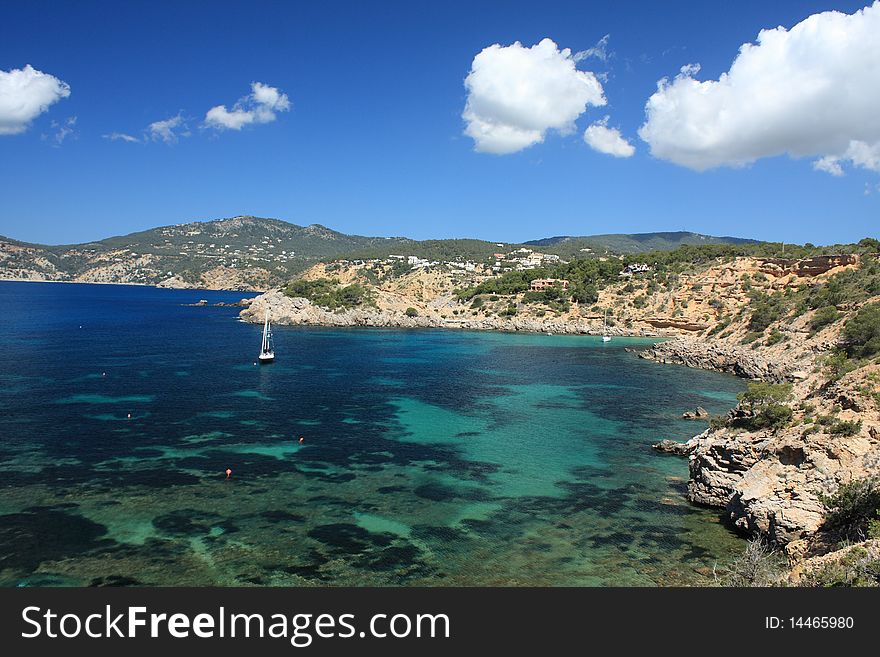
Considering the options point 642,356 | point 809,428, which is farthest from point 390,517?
point 642,356

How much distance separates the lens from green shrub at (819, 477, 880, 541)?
14.7 meters

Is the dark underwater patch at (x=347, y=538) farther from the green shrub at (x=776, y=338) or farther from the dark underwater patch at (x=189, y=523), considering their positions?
the green shrub at (x=776, y=338)

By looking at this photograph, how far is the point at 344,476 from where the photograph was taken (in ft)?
82.4

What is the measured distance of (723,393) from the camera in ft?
151

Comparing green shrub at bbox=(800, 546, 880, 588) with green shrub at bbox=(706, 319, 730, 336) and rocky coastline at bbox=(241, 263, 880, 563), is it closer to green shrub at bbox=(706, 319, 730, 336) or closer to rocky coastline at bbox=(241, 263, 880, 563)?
rocky coastline at bbox=(241, 263, 880, 563)

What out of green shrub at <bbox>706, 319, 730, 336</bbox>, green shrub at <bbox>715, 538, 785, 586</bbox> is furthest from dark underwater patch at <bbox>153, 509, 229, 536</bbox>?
green shrub at <bbox>706, 319, 730, 336</bbox>

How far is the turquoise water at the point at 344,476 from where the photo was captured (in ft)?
56.0

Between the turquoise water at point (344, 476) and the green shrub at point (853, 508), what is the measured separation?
3406 mm

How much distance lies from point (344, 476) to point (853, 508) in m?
18.7

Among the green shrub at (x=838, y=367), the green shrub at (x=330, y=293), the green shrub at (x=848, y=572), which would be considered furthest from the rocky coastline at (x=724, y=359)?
the green shrub at (x=330, y=293)

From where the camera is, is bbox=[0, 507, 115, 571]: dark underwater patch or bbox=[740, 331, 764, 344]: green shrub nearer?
bbox=[0, 507, 115, 571]: dark underwater patch

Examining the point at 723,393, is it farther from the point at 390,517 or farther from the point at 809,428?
the point at 390,517

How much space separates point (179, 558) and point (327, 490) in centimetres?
705

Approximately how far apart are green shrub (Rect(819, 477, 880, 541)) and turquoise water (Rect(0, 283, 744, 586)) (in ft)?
11.2
